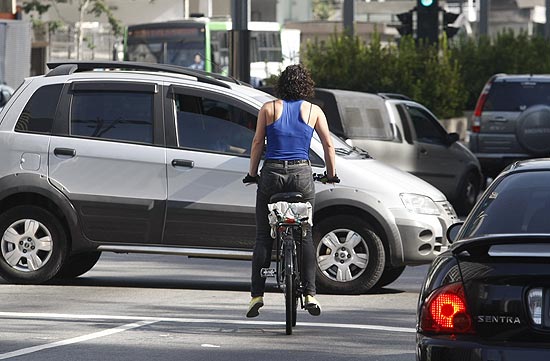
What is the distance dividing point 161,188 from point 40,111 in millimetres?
1275

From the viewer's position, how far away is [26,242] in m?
12.4

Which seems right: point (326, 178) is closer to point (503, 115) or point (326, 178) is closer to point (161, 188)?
point (161, 188)

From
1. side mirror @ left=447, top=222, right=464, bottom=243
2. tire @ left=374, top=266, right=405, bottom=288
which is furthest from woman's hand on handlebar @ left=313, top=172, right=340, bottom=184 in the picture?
side mirror @ left=447, top=222, right=464, bottom=243

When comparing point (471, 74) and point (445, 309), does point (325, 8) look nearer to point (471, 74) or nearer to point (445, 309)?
point (471, 74)

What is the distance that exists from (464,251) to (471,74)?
33037mm

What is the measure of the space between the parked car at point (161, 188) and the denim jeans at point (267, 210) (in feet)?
7.04

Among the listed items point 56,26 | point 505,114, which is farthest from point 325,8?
point 505,114

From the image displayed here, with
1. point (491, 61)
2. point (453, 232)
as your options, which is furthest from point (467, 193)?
point (491, 61)

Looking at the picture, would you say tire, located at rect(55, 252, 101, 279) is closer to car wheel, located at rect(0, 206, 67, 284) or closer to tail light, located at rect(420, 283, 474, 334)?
car wheel, located at rect(0, 206, 67, 284)

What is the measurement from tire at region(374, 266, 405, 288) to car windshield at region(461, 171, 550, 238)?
527 centimetres

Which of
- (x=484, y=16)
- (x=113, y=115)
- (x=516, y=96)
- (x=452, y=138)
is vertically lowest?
(x=452, y=138)

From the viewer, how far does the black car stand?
19.8ft

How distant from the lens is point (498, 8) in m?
93.6

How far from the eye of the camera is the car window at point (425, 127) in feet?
68.1
